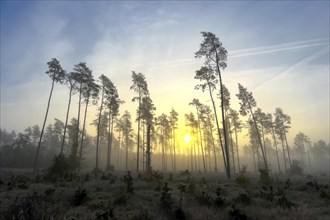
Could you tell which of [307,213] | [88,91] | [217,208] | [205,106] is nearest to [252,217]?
[217,208]

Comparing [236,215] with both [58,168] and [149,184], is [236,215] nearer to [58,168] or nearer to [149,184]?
[149,184]

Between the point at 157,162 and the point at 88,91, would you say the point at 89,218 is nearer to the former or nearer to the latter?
the point at 88,91

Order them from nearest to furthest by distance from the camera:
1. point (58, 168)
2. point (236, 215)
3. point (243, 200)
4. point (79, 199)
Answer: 1. point (236, 215)
2. point (79, 199)
3. point (243, 200)
4. point (58, 168)

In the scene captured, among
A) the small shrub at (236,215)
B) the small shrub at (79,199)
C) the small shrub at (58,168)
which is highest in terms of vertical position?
the small shrub at (58,168)

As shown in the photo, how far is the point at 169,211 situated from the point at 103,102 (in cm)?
2829

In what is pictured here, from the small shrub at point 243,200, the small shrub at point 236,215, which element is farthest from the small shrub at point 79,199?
the small shrub at point 243,200

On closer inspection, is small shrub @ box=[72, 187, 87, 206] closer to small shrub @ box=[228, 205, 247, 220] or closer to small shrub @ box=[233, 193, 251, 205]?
small shrub @ box=[228, 205, 247, 220]

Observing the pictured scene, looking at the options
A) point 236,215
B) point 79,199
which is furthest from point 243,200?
point 79,199

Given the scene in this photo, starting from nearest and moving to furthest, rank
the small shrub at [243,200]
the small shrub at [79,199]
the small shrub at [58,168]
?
the small shrub at [79,199], the small shrub at [243,200], the small shrub at [58,168]

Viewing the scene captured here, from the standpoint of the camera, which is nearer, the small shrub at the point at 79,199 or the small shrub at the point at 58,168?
the small shrub at the point at 79,199

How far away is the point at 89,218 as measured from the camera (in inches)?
348

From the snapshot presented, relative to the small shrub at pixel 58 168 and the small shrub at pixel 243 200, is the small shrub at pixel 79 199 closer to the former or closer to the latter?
the small shrub at pixel 243 200

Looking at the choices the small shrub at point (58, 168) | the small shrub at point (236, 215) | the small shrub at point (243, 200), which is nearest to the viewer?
the small shrub at point (236, 215)

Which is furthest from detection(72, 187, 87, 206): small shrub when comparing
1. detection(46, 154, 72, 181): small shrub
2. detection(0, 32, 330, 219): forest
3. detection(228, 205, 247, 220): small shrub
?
detection(46, 154, 72, 181): small shrub
